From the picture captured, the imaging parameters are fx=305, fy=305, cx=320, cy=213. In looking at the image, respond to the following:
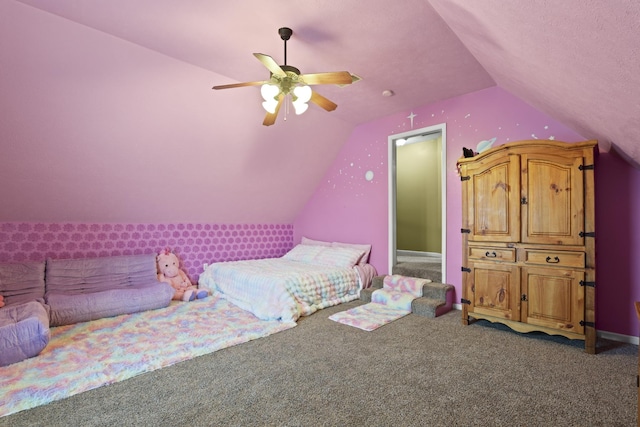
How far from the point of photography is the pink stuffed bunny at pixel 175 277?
4.11 metres

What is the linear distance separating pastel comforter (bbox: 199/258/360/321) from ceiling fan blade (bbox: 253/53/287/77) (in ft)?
7.15

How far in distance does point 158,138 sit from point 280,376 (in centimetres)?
284

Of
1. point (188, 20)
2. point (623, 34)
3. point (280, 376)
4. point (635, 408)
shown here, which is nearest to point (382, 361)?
point (280, 376)

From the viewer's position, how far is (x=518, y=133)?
330cm

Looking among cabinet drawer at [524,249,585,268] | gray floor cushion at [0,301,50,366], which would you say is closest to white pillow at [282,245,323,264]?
cabinet drawer at [524,249,585,268]

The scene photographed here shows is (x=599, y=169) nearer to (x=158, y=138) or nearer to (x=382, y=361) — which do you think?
(x=382, y=361)

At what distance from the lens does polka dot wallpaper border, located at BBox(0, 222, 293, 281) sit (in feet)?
11.4

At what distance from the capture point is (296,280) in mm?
3604

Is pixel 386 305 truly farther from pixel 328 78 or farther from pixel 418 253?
pixel 328 78

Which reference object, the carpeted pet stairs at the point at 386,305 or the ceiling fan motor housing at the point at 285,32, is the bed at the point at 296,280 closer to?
the carpeted pet stairs at the point at 386,305

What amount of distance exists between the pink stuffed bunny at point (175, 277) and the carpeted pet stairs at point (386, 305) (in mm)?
1948

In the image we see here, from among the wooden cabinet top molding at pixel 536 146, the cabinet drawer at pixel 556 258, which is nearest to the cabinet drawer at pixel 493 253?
the cabinet drawer at pixel 556 258

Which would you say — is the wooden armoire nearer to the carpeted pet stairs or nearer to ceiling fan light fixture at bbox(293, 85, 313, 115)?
the carpeted pet stairs

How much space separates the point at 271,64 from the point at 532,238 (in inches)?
105
